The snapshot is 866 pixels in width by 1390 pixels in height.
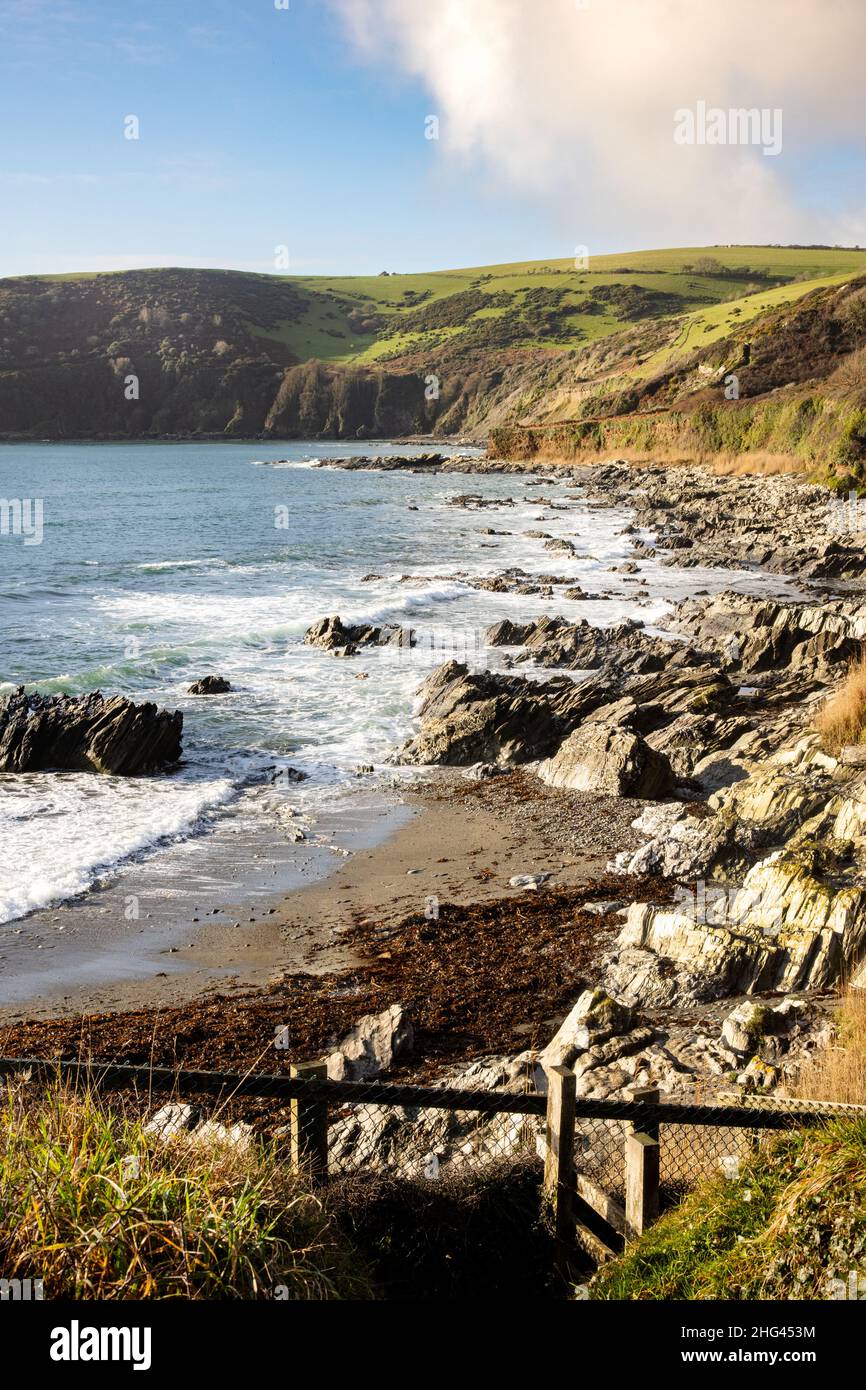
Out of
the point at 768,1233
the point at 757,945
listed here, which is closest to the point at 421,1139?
the point at 768,1233

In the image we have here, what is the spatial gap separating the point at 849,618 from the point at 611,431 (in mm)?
62958

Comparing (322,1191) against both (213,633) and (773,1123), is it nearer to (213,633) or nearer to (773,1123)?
(773,1123)

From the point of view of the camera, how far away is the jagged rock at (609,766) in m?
15.2

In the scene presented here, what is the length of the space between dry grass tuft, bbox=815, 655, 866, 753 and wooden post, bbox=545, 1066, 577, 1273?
10.0 metres

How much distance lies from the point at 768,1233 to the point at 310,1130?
2.10 metres

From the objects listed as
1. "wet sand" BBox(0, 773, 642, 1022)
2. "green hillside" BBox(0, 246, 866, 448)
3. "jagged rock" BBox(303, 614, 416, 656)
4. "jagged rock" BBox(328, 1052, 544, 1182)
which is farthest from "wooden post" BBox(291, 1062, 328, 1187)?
"green hillside" BBox(0, 246, 866, 448)

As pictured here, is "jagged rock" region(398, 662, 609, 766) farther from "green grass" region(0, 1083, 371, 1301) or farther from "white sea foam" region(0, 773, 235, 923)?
"green grass" region(0, 1083, 371, 1301)

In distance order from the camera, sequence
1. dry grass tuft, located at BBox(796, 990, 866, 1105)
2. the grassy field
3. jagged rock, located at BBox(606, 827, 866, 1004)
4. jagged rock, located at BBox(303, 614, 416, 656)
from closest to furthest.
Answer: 1. dry grass tuft, located at BBox(796, 990, 866, 1105)
2. jagged rock, located at BBox(606, 827, 866, 1004)
3. jagged rock, located at BBox(303, 614, 416, 656)
4. the grassy field

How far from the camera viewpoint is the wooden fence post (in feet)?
16.6

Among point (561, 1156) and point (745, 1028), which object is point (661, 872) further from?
point (561, 1156)

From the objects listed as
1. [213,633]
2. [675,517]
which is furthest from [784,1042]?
[675,517]

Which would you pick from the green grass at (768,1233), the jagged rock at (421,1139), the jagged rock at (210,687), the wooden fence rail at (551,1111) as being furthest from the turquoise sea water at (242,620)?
the green grass at (768,1233)

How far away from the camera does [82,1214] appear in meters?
4.17
